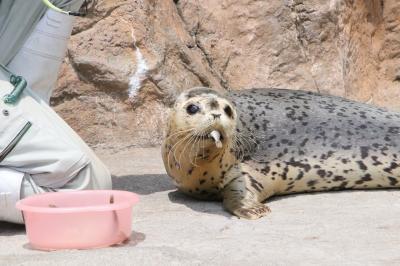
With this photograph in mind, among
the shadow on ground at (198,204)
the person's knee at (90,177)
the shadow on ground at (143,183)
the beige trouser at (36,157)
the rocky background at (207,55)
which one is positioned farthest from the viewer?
the rocky background at (207,55)

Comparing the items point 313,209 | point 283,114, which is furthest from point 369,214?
point 283,114

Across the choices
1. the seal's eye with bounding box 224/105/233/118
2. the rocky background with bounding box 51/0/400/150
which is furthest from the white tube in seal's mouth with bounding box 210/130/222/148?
the rocky background with bounding box 51/0/400/150

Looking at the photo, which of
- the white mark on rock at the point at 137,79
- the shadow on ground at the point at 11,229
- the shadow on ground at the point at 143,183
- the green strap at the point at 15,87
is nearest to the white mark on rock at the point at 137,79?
the white mark on rock at the point at 137,79

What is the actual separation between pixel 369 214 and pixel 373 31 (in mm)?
4131

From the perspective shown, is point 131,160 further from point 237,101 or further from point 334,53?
point 334,53

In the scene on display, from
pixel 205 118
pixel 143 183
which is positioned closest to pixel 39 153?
pixel 205 118

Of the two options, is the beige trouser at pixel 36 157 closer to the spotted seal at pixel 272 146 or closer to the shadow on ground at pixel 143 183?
the spotted seal at pixel 272 146

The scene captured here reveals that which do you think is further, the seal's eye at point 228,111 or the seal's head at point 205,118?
the seal's eye at point 228,111

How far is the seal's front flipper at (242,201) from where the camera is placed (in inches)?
143

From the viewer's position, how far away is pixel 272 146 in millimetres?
4332

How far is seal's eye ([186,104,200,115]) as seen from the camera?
3811 mm

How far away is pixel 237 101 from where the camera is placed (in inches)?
177

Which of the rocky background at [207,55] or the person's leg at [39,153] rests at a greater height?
the person's leg at [39,153]

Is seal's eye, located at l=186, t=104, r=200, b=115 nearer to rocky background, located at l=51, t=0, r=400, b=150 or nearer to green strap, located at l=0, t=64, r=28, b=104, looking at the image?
green strap, located at l=0, t=64, r=28, b=104
